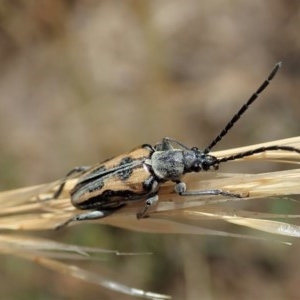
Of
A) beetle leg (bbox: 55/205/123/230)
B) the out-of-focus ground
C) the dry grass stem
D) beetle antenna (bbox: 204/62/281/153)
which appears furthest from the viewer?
the out-of-focus ground

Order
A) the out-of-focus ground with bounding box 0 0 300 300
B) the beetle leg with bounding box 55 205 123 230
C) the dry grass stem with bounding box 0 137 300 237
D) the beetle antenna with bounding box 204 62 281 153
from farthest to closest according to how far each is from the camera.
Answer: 1. the out-of-focus ground with bounding box 0 0 300 300
2. the beetle leg with bounding box 55 205 123 230
3. the beetle antenna with bounding box 204 62 281 153
4. the dry grass stem with bounding box 0 137 300 237

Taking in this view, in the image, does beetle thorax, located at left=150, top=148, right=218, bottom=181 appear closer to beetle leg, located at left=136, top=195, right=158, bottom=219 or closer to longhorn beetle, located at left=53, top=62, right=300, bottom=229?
longhorn beetle, located at left=53, top=62, right=300, bottom=229

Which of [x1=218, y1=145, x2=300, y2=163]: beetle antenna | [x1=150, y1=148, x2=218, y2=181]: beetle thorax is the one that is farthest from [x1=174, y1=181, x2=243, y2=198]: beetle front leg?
[x1=150, y1=148, x2=218, y2=181]: beetle thorax

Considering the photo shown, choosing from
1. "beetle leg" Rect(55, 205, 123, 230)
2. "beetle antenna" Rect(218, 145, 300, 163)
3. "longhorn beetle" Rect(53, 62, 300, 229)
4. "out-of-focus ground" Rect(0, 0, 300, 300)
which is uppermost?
"out-of-focus ground" Rect(0, 0, 300, 300)

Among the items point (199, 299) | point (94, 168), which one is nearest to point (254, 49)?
point (199, 299)

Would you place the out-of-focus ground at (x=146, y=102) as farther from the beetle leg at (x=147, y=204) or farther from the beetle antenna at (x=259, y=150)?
the beetle antenna at (x=259, y=150)

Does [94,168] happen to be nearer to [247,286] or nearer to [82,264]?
[82,264]

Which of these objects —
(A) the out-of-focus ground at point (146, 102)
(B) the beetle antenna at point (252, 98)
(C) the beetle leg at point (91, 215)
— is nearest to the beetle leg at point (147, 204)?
(C) the beetle leg at point (91, 215)
